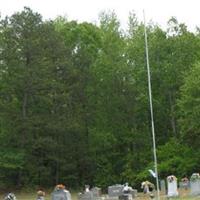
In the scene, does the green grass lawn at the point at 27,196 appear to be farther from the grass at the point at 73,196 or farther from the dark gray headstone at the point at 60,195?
the dark gray headstone at the point at 60,195

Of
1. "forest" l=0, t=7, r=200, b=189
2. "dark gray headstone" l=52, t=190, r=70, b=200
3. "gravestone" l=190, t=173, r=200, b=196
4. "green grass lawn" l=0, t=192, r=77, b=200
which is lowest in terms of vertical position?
"dark gray headstone" l=52, t=190, r=70, b=200

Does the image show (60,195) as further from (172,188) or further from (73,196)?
(73,196)

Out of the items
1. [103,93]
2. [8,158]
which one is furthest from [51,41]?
[8,158]

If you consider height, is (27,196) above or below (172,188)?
above

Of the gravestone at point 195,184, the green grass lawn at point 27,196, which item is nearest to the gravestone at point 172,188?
the gravestone at point 195,184

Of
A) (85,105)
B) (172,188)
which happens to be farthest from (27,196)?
(172,188)

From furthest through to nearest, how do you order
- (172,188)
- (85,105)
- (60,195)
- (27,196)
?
(85,105)
(27,196)
(172,188)
(60,195)

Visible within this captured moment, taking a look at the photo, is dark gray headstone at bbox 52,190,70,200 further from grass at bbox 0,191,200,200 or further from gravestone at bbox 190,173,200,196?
gravestone at bbox 190,173,200,196

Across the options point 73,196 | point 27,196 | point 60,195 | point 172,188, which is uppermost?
point 27,196

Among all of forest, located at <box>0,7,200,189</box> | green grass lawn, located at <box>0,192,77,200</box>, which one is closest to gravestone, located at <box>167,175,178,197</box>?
green grass lawn, located at <box>0,192,77,200</box>

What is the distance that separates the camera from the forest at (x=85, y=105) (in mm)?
51438

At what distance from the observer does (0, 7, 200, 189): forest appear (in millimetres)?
51438

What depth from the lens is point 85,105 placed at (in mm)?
54938

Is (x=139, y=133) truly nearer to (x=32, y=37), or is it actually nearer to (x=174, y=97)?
(x=174, y=97)
